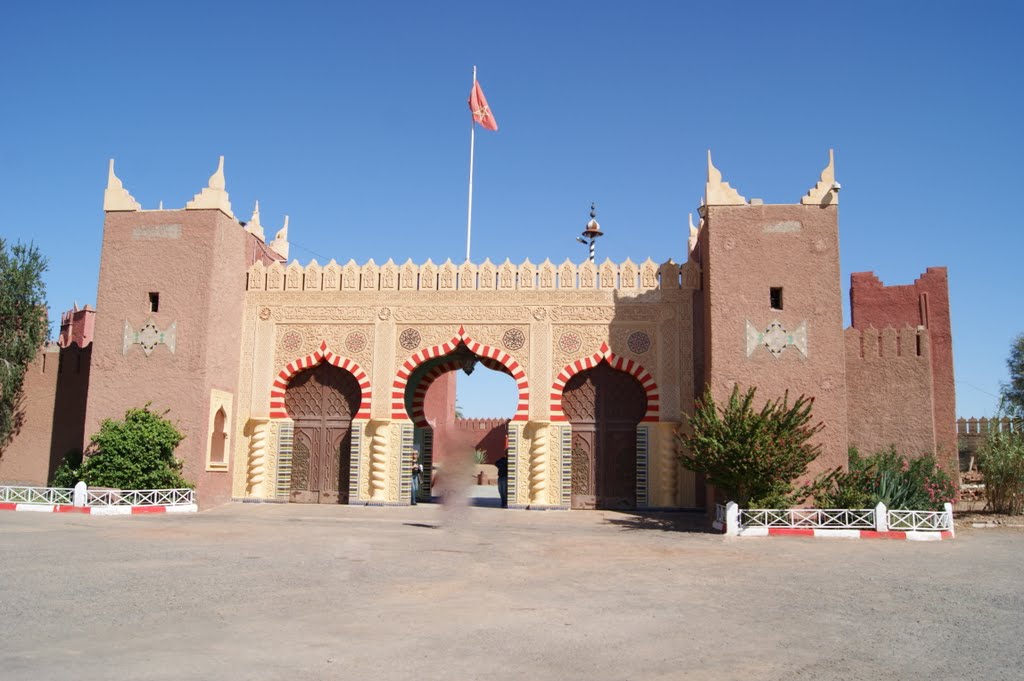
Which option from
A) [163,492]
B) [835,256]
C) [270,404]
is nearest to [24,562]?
[163,492]

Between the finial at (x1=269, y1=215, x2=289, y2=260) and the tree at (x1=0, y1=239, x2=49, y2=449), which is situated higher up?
the finial at (x1=269, y1=215, x2=289, y2=260)

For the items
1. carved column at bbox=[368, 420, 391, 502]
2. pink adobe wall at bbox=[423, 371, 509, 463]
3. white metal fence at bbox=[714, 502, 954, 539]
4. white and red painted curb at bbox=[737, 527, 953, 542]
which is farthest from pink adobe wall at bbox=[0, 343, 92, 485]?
white and red painted curb at bbox=[737, 527, 953, 542]

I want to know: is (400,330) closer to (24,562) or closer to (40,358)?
(40,358)

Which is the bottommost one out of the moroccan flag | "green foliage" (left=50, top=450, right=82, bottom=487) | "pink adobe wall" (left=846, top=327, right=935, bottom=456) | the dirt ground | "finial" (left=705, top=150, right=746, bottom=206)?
the dirt ground

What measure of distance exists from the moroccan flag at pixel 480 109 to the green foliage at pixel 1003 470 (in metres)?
11.9

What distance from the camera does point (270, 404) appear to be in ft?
53.5

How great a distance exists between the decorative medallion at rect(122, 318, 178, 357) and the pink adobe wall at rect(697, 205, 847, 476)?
30.5 ft

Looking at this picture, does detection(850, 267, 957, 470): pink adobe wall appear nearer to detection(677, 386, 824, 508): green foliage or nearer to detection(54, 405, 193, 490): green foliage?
detection(677, 386, 824, 508): green foliage

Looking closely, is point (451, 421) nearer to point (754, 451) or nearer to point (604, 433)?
point (604, 433)

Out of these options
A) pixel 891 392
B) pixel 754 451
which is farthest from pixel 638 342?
pixel 891 392

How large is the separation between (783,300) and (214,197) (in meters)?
10.1

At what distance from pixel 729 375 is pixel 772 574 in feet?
20.1

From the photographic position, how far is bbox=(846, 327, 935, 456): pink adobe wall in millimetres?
14562

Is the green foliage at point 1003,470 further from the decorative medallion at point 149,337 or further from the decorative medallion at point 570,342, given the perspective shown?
the decorative medallion at point 149,337
